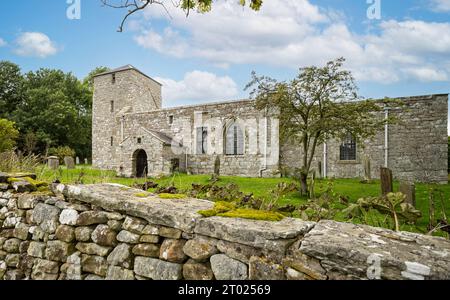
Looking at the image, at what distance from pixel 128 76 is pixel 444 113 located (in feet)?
82.8

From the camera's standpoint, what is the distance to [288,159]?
18.0 meters

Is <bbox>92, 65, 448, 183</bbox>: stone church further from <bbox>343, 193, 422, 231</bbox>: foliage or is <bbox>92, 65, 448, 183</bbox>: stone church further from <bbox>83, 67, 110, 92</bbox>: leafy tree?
<bbox>83, 67, 110, 92</bbox>: leafy tree

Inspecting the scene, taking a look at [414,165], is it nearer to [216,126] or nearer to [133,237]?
[216,126]

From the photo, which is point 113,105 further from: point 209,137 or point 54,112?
point 54,112

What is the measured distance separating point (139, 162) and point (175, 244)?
18.6 meters

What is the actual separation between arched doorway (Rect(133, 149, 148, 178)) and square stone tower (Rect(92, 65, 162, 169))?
5.55 m

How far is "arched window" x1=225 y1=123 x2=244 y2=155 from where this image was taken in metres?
19.2

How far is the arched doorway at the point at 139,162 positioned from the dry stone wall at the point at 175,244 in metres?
15.8

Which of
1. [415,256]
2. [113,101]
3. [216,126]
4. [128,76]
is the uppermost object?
[128,76]

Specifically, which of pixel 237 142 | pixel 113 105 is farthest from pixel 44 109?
pixel 237 142

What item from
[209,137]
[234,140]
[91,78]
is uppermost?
[91,78]

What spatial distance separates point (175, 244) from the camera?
2375 millimetres

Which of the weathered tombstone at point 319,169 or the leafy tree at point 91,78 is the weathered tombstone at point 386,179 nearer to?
the weathered tombstone at point 319,169
